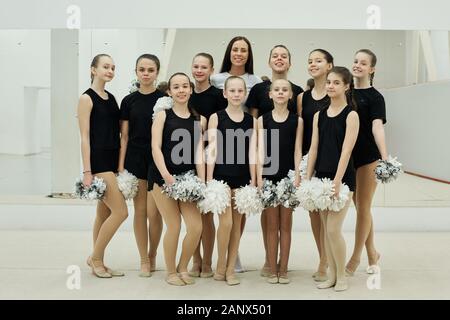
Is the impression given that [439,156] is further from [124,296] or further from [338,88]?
[124,296]

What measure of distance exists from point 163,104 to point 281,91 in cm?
97

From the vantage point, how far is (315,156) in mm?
4371

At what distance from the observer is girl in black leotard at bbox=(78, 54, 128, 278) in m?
4.62

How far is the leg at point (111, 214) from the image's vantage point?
4676mm

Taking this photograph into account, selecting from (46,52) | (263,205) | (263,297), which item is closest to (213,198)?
(263,205)

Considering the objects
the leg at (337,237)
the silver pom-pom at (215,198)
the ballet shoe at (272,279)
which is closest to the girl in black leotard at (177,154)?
the silver pom-pom at (215,198)

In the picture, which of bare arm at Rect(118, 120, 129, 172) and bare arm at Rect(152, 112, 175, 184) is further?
bare arm at Rect(118, 120, 129, 172)

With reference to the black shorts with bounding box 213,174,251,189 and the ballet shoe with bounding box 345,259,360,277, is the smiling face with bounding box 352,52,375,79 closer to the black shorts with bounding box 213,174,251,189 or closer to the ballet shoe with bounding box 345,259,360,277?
the black shorts with bounding box 213,174,251,189

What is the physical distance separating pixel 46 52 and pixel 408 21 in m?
4.53

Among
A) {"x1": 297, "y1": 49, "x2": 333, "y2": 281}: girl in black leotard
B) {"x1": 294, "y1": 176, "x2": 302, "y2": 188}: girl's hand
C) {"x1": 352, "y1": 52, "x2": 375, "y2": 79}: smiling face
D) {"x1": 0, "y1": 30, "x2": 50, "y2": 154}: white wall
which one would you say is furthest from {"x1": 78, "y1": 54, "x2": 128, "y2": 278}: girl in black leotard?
{"x1": 0, "y1": 30, "x2": 50, "y2": 154}: white wall

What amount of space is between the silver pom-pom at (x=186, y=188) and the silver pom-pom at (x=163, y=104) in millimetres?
573

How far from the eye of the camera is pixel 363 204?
A: 15.8 ft

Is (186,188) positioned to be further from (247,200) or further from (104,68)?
(104,68)

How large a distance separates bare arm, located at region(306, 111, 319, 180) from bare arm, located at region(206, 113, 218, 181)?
2.50 feet
